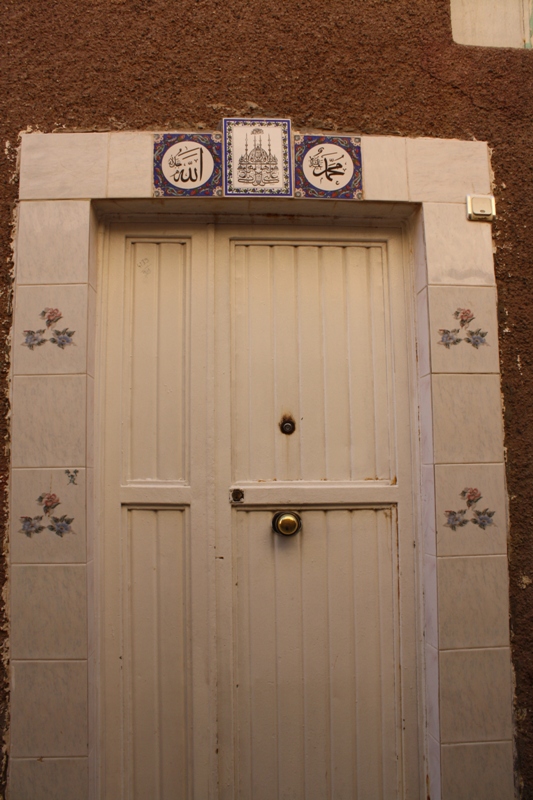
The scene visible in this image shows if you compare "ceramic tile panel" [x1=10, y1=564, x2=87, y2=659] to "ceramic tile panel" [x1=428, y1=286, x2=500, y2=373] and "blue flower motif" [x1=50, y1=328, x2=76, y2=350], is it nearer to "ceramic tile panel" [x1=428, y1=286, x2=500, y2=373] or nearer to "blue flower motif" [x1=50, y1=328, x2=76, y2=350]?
"blue flower motif" [x1=50, y1=328, x2=76, y2=350]

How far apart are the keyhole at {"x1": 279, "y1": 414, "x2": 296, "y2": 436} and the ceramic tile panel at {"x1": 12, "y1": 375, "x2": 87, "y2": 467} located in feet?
2.41

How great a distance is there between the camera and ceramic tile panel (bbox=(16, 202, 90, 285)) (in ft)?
6.87

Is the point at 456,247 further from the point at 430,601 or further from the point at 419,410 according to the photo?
the point at 430,601

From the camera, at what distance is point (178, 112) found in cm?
218

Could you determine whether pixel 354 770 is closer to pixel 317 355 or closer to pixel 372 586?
pixel 372 586

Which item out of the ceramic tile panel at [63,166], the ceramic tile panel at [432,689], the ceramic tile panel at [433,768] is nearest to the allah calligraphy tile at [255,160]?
the ceramic tile panel at [63,166]

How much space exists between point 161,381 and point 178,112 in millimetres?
1027

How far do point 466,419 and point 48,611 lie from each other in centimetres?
164

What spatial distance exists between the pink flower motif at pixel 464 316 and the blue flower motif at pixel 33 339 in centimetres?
152

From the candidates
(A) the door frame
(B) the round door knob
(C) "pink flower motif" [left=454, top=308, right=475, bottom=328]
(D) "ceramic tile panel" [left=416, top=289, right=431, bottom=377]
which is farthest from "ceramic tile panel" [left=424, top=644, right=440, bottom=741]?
(C) "pink flower motif" [left=454, top=308, right=475, bottom=328]

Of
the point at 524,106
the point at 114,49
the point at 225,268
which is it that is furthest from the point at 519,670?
the point at 114,49

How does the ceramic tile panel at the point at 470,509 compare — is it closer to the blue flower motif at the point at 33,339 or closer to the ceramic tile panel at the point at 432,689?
the ceramic tile panel at the point at 432,689

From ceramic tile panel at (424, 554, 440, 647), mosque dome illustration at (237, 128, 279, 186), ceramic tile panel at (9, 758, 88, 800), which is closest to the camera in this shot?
ceramic tile panel at (9, 758, 88, 800)

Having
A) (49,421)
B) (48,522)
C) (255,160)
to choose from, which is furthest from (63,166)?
(48,522)
